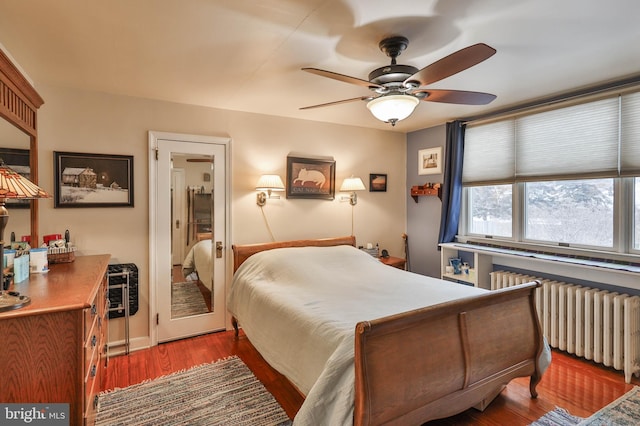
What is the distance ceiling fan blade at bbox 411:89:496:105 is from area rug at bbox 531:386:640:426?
2108 millimetres

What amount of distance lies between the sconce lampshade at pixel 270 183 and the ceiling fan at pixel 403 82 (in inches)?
62.3

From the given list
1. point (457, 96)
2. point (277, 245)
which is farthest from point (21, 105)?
point (457, 96)

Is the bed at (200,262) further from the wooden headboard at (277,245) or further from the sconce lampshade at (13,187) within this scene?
the sconce lampshade at (13,187)

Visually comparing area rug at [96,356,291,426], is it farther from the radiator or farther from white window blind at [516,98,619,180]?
white window blind at [516,98,619,180]

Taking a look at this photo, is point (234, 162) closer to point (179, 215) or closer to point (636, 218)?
point (179, 215)

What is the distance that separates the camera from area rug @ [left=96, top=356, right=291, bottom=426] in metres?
2.10

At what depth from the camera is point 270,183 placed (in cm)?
343

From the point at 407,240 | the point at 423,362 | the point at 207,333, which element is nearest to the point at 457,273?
the point at 407,240

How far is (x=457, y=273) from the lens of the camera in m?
3.89

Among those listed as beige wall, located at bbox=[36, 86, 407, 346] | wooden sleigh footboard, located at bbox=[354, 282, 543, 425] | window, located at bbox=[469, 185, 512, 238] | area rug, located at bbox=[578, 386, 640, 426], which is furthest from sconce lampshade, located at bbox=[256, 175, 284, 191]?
area rug, located at bbox=[578, 386, 640, 426]

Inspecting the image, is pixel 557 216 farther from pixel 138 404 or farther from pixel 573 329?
pixel 138 404

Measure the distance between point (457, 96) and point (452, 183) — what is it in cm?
192

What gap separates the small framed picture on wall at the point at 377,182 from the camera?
4.38m

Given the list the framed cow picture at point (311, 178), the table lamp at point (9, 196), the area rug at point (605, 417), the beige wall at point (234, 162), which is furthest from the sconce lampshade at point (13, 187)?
the area rug at point (605, 417)
